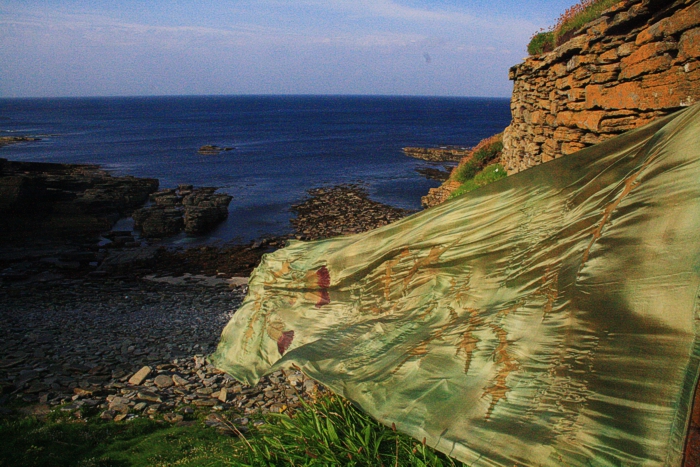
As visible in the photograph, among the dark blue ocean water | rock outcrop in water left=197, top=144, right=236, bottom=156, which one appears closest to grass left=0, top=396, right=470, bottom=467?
the dark blue ocean water

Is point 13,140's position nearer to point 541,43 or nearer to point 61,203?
point 61,203

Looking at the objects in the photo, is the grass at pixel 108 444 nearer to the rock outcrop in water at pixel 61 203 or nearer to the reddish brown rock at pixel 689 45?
the reddish brown rock at pixel 689 45

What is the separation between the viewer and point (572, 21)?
13164 millimetres

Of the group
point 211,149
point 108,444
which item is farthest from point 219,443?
point 211,149

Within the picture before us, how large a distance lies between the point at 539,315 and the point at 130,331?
51.5 ft

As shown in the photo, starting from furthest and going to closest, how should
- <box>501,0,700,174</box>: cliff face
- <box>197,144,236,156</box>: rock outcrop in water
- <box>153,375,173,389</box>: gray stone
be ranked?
<box>197,144,236,156</box>: rock outcrop in water
<box>153,375,173,389</box>: gray stone
<box>501,0,700,174</box>: cliff face

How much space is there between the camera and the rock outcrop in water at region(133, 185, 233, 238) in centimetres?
3369

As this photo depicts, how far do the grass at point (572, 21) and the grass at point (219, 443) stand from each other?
885 centimetres

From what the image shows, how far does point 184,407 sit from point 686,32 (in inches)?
423

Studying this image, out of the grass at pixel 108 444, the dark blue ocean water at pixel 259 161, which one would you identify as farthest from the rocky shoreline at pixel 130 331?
the dark blue ocean water at pixel 259 161

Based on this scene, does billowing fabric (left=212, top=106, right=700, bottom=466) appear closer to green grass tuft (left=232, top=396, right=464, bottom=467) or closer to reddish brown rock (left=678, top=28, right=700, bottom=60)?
green grass tuft (left=232, top=396, right=464, bottom=467)

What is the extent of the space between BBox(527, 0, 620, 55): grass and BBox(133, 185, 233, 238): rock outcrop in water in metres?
24.2

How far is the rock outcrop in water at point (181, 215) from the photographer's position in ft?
111

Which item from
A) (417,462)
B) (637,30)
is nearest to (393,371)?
(417,462)
